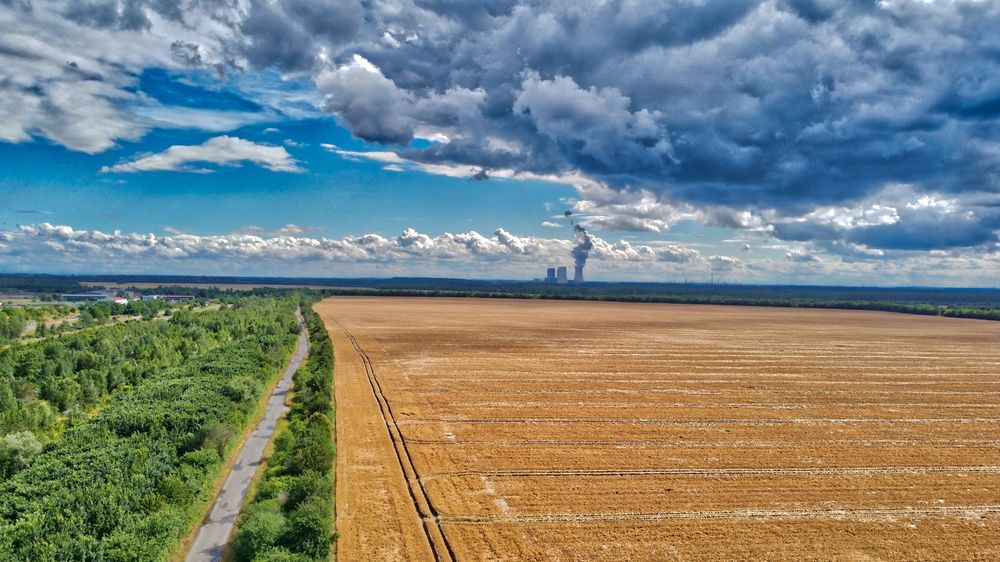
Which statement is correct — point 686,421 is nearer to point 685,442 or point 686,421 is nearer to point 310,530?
point 685,442

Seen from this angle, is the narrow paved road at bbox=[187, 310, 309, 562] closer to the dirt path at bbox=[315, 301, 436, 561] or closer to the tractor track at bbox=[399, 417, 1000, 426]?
the dirt path at bbox=[315, 301, 436, 561]

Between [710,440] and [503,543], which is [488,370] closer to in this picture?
[710,440]

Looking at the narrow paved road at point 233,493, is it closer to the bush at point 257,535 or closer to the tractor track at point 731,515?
the bush at point 257,535

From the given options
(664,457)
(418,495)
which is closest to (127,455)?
(418,495)

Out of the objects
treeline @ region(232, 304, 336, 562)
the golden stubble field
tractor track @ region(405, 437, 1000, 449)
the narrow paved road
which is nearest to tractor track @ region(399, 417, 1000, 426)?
the golden stubble field

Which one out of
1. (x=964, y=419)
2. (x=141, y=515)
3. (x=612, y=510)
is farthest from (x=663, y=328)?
(x=141, y=515)

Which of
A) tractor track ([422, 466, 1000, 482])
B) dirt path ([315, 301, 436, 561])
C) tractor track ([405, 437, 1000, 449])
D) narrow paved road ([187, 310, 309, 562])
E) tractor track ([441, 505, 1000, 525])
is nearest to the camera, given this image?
dirt path ([315, 301, 436, 561])

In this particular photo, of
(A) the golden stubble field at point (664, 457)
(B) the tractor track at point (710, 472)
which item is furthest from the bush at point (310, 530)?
(B) the tractor track at point (710, 472)
